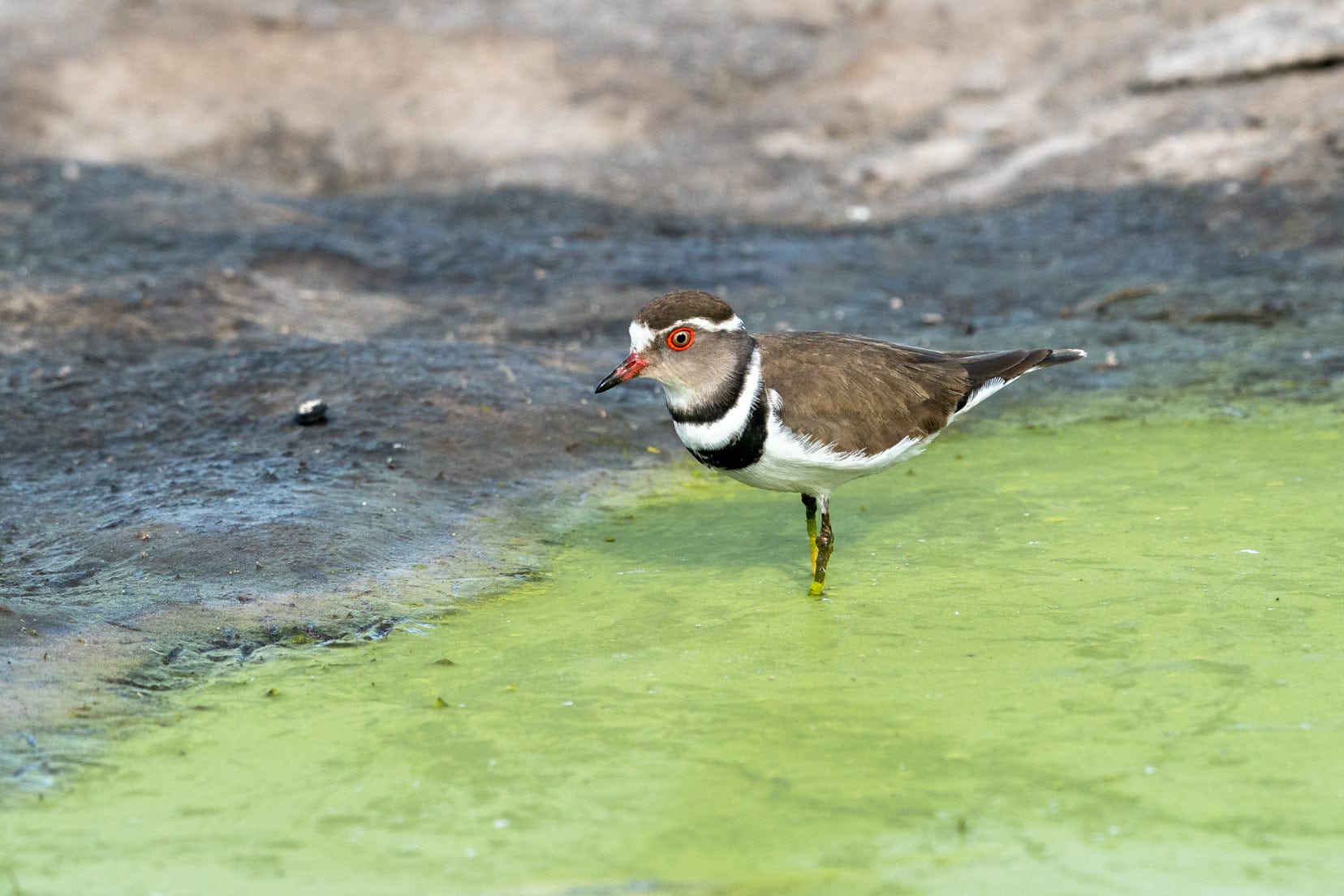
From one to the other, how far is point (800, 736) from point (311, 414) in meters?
4.11

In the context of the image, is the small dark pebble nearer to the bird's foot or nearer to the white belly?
the white belly

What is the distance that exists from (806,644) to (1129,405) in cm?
382

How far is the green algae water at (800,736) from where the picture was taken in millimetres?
3879

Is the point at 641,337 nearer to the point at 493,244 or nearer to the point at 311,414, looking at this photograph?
the point at 311,414

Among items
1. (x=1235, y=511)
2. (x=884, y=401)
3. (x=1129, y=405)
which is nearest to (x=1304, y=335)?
(x=1129, y=405)

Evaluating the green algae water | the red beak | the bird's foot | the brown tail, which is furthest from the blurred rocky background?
the brown tail

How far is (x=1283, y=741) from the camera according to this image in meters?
4.37

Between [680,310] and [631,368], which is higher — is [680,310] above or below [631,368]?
above

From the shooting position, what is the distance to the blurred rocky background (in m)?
6.51

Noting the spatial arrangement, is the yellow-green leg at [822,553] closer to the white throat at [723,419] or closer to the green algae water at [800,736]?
the green algae water at [800,736]

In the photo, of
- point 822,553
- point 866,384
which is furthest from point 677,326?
point 822,553

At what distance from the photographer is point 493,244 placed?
1212cm

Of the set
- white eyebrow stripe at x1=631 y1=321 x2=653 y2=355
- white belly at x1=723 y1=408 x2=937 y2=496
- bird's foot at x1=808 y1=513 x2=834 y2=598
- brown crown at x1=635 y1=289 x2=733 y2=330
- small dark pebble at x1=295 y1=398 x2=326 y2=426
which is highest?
brown crown at x1=635 y1=289 x2=733 y2=330

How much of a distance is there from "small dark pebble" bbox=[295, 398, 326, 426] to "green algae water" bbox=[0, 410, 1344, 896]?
6.39 feet
